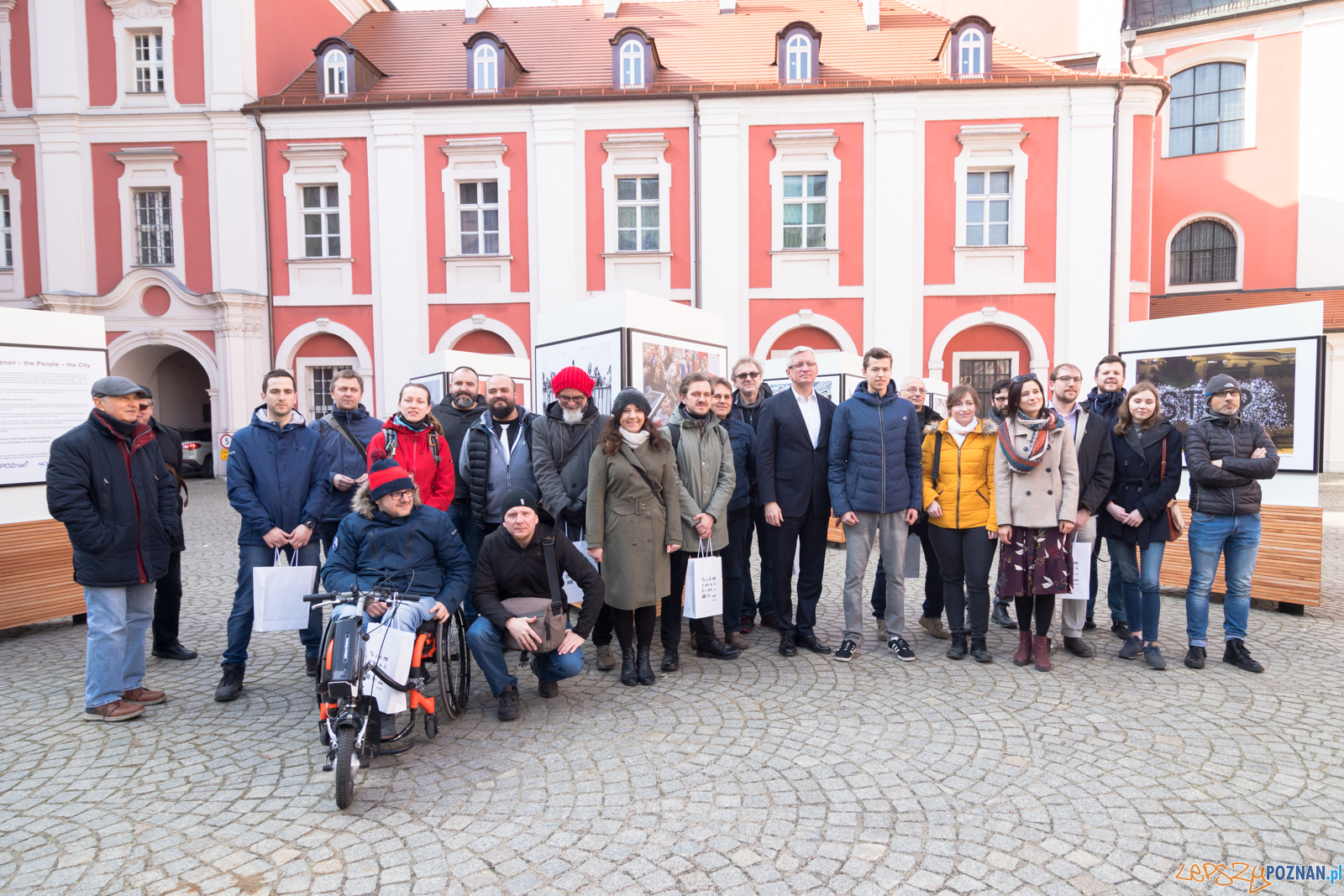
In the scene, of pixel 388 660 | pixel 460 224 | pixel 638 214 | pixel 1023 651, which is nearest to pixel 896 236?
pixel 638 214

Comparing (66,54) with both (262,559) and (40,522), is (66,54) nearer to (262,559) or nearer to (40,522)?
(40,522)

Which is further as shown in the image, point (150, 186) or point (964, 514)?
point (150, 186)

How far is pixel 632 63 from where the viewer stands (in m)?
17.5

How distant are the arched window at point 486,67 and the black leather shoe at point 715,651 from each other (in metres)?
16.6

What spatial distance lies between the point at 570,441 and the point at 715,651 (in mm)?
1718

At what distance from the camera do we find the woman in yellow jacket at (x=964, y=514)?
484 centimetres

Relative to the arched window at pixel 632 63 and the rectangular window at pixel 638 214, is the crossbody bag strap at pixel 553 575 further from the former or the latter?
the arched window at pixel 632 63

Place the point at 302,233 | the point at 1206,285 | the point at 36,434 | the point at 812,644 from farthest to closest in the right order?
the point at 1206,285 → the point at 302,233 → the point at 36,434 → the point at 812,644

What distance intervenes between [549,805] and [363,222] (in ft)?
56.0

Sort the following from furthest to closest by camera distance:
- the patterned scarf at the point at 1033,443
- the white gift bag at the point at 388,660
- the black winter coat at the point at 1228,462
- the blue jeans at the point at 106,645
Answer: the patterned scarf at the point at 1033,443 → the black winter coat at the point at 1228,462 → the blue jeans at the point at 106,645 → the white gift bag at the point at 388,660

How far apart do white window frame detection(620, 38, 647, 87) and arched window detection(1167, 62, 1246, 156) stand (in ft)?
53.0

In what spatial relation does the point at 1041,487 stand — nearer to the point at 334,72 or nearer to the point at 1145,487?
the point at 1145,487

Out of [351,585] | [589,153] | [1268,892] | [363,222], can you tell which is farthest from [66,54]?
[1268,892]

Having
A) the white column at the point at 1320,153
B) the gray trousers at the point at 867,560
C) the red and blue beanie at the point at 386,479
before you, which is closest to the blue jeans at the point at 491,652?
the red and blue beanie at the point at 386,479
